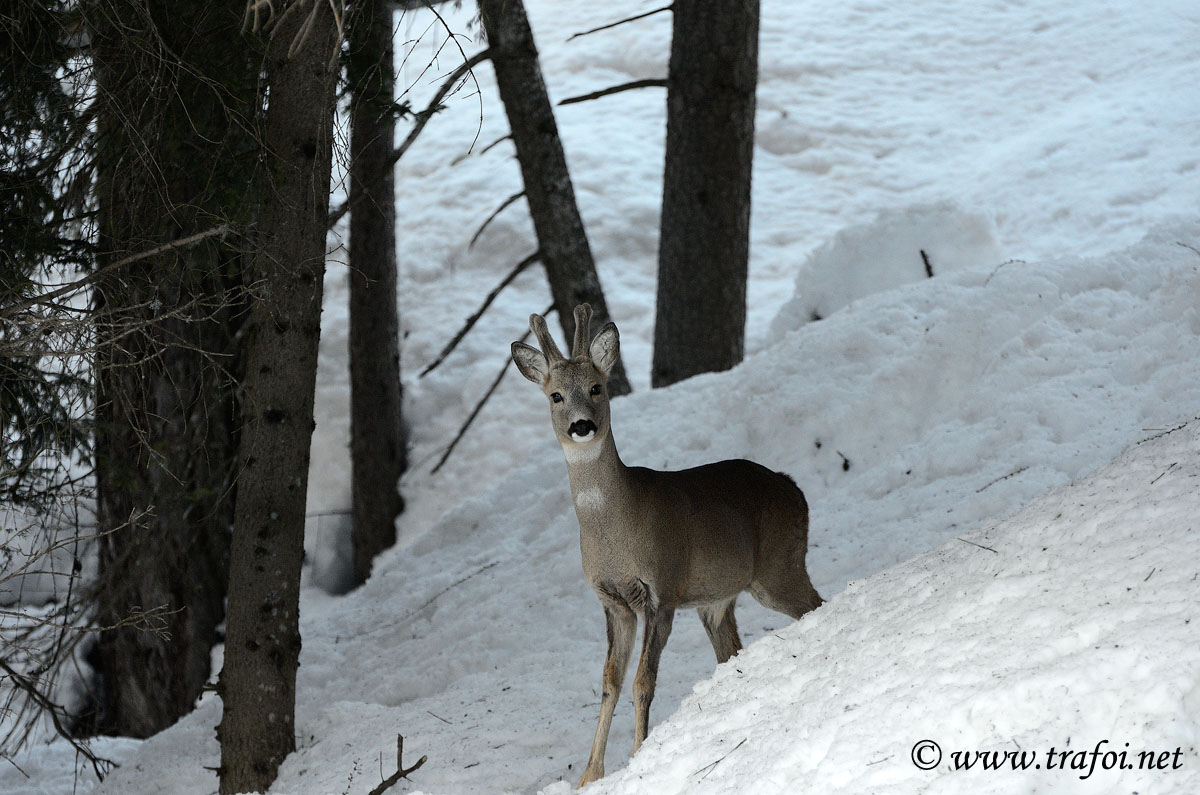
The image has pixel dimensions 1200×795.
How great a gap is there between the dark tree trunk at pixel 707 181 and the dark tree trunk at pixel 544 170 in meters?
0.67

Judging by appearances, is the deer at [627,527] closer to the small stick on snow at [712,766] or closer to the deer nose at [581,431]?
the deer nose at [581,431]

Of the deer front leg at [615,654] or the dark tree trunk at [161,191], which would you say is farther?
the dark tree trunk at [161,191]

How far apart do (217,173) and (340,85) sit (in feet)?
4.38

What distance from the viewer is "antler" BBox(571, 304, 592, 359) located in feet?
15.4

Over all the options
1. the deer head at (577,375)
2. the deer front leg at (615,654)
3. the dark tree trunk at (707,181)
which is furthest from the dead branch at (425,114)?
the deer front leg at (615,654)

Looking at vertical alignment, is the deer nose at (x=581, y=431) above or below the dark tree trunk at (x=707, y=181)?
below

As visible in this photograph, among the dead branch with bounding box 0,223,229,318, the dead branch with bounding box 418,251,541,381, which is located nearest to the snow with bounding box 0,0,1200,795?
the dead branch with bounding box 418,251,541,381

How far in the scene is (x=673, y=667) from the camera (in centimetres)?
596

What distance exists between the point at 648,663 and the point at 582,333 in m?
1.31

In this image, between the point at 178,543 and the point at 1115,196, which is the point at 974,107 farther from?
the point at 178,543

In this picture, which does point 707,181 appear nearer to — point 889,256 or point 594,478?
point 889,256

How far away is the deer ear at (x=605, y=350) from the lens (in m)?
4.70

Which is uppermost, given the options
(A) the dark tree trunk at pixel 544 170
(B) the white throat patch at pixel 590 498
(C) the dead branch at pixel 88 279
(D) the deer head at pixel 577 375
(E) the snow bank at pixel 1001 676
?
(A) the dark tree trunk at pixel 544 170

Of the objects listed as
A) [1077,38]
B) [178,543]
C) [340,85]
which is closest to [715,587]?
[340,85]
